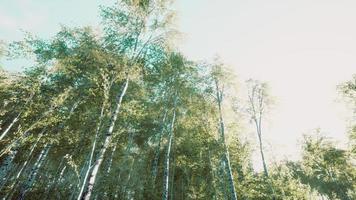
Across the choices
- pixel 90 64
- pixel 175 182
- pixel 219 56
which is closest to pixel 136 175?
pixel 175 182

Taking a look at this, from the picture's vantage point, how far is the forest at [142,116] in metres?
16.7

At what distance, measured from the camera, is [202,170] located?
26.1m

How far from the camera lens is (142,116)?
16047 mm

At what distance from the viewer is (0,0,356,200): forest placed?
54.9 feet

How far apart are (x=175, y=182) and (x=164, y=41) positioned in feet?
60.0

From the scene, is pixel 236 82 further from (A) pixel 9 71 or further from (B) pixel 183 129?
(A) pixel 9 71

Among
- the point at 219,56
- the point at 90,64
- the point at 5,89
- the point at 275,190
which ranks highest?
the point at 219,56

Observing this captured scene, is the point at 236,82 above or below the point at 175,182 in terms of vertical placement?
above

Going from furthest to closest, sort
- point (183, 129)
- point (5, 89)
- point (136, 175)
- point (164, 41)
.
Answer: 1. point (136, 175)
2. point (183, 129)
3. point (5, 89)
4. point (164, 41)

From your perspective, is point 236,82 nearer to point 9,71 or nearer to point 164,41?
point 164,41

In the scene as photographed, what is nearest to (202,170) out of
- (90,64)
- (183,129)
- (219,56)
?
(183,129)

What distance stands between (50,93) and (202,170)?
15648 mm

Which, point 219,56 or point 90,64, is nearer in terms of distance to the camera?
point 90,64

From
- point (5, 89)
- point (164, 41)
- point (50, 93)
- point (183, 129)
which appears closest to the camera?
point (164, 41)
